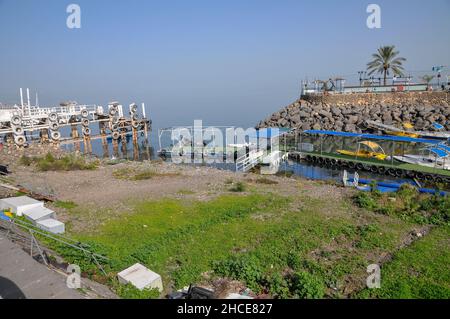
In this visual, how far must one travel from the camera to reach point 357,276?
10.1 meters

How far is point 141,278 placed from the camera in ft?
30.5

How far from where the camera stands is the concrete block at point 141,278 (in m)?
9.08

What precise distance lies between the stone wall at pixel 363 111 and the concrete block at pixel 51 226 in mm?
37959

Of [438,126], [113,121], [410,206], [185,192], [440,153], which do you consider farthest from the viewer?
[113,121]

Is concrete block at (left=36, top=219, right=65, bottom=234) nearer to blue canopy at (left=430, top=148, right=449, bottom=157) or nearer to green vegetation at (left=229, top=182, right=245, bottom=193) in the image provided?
green vegetation at (left=229, top=182, right=245, bottom=193)

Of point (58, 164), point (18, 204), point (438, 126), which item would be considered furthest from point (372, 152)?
point (18, 204)

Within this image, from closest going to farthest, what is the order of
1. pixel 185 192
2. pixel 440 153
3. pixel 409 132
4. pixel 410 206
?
1. pixel 410 206
2. pixel 185 192
3. pixel 440 153
4. pixel 409 132

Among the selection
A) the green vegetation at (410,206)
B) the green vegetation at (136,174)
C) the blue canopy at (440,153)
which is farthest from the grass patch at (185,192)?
the blue canopy at (440,153)

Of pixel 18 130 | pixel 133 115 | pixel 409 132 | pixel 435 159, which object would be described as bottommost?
pixel 435 159

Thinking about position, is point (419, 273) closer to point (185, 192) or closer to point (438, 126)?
point (185, 192)

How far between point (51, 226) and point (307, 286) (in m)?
9.59

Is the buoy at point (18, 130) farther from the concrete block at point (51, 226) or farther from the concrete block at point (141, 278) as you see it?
the concrete block at point (141, 278)

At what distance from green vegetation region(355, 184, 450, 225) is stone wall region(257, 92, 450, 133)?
2687 centimetres
